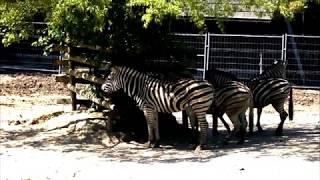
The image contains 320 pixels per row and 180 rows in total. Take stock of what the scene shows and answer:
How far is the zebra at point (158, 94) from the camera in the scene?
1224cm

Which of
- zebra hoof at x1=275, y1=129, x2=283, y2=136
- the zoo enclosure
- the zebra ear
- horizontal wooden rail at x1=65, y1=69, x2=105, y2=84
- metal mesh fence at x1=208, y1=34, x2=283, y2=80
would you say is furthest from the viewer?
metal mesh fence at x1=208, y1=34, x2=283, y2=80

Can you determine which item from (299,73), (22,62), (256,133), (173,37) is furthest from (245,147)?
(22,62)

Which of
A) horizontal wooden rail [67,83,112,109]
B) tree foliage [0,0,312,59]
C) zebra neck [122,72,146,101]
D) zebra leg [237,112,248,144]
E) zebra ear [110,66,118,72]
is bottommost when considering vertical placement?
zebra leg [237,112,248,144]

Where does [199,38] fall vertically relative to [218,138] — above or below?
above

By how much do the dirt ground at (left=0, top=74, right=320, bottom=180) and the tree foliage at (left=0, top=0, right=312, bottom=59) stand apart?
1750mm

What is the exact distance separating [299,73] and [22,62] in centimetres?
951

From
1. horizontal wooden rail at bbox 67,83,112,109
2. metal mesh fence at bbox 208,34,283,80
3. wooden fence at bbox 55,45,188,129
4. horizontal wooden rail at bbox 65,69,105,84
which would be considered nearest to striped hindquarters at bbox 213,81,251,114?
wooden fence at bbox 55,45,188,129

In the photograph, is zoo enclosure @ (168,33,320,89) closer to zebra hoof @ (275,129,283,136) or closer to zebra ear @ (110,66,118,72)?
zebra hoof @ (275,129,283,136)

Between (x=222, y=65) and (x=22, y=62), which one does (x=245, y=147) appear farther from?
(x=22, y=62)

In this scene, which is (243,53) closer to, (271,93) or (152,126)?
(271,93)

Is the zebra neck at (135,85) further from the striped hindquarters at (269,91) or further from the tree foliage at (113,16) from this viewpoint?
the striped hindquarters at (269,91)

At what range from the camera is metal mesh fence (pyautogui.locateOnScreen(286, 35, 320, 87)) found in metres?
22.3

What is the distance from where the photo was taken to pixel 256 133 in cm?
1443

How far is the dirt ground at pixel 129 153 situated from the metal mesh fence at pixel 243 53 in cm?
547
